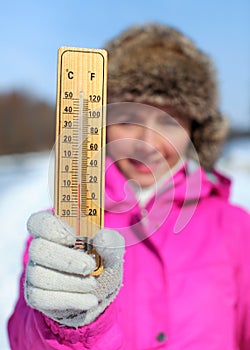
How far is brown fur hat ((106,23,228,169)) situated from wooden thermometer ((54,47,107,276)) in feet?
2.64

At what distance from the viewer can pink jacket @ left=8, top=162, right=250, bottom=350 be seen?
1.49 meters

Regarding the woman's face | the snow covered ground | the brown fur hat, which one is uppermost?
the brown fur hat

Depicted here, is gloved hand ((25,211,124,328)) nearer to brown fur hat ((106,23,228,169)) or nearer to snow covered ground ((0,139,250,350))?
snow covered ground ((0,139,250,350))

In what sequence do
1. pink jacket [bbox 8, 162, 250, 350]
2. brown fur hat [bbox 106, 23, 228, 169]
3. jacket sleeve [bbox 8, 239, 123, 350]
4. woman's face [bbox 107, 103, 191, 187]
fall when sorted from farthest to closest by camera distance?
brown fur hat [bbox 106, 23, 228, 169] < woman's face [bbox 107, 103, 191, 187] < pink jacket [bbox 8, 162, 250, 350] < jacket sleeve [bbox 8, 239, 123, 350]

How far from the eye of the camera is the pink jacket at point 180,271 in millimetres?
1492

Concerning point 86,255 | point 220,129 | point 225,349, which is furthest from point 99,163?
point 220,129

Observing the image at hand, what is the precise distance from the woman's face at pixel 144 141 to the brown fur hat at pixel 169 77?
0.38 feet

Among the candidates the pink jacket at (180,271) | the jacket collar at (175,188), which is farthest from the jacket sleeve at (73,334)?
the jacket collar at (175,188)

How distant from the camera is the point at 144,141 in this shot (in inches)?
62.8

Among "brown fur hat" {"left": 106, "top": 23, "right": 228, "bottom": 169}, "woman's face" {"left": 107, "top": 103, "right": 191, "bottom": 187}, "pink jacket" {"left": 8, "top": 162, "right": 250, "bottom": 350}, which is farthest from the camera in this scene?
"brown fur hat" {"left": 106, "top": 23, "right": 228, "bottom": 169}

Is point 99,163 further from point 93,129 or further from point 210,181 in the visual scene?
point 210,181

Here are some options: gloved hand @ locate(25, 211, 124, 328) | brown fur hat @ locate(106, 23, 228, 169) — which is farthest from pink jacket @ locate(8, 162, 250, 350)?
gloved hand @ locate(25, 211, 124, 328)

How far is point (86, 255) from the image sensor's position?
37.3 inches

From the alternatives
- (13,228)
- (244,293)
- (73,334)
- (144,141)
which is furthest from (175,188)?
(13,228)
